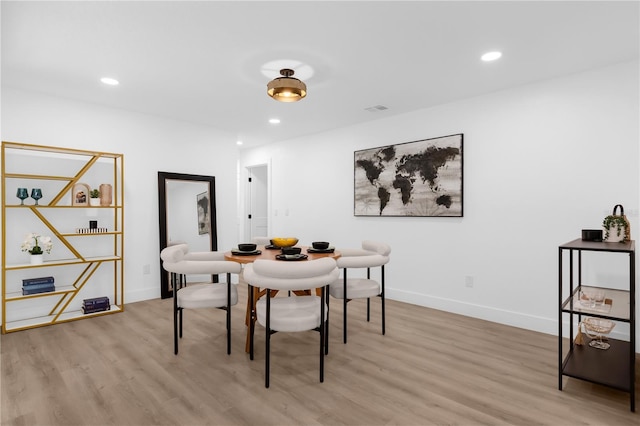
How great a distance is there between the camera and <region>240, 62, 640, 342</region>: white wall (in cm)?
302

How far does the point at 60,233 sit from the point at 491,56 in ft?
15.1

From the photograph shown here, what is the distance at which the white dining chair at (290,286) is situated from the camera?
2.20 meters

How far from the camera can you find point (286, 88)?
2.85 metres

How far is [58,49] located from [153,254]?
2621 mm

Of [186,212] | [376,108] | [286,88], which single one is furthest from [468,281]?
[186,212]

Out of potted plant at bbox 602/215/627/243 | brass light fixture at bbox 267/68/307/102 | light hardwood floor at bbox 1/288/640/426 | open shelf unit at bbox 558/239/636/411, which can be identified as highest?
brass light fixture at bbox 267/68/307/102

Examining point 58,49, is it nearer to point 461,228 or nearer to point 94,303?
point 94,303

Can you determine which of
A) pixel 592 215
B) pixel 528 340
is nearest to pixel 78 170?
pixel 528 340

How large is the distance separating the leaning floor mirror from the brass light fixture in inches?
98.0

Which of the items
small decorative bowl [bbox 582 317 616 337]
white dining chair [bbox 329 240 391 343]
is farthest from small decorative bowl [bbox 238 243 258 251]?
small decorative bowl [bbox 582 317 616 337]

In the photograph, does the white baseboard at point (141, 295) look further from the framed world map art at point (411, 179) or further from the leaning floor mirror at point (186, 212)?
the framed world map art at point (411, 179)

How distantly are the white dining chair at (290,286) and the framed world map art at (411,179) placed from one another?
2.22 m

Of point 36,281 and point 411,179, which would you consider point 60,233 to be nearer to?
point 36,281

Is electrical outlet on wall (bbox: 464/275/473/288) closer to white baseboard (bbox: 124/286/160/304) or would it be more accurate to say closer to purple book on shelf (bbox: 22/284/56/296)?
white baseboard (bbox: 124/286/160/304)
